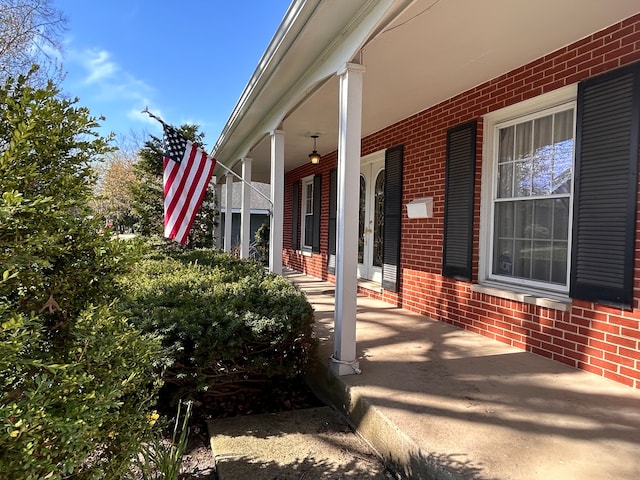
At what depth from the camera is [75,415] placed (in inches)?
47.8

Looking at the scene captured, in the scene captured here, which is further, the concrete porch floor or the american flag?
the american flag

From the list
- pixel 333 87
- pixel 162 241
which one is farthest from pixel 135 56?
pixel 333 87

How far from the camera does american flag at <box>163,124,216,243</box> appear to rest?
5.16 m

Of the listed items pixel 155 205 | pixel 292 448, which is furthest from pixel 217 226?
pixel 292 448

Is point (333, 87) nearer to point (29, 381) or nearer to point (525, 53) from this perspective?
point (525, 53)

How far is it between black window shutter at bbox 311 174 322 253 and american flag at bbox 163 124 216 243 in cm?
368

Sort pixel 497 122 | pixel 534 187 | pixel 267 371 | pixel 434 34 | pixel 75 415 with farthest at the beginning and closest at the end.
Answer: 1. pixel 497 122
2. pixel 534 187
3. pixel 434 34
4. pixel 267 371
5. pixel 75 415

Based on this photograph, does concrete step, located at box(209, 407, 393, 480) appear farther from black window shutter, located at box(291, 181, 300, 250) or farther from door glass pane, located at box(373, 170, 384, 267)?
black window shutter, located at box(291, 181, 300, 250)

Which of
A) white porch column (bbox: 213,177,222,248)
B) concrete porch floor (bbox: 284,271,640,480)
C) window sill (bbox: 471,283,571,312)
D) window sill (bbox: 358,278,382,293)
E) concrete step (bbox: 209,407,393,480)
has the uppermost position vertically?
white porch column (bbox: 213,177,222,248)

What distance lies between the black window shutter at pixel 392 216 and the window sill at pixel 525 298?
155 centimetres

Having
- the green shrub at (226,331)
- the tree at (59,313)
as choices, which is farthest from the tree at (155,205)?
the tree at (59,313)

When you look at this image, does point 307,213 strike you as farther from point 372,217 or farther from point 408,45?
point 408,45

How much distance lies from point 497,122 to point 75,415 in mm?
4279

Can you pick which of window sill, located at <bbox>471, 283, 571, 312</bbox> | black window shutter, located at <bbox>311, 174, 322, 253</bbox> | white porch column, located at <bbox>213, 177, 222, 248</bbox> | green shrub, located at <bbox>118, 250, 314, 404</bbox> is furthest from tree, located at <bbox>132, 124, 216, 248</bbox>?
window sill, located at <bbox>471, 283, 571, 312</bbox>
